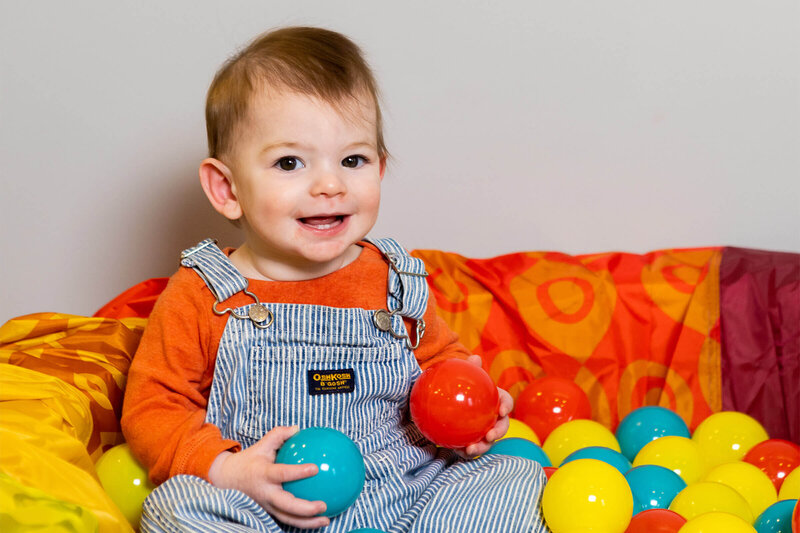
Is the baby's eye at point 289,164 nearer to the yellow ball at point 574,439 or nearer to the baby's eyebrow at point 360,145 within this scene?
the baby's eyebrow at point 360,145

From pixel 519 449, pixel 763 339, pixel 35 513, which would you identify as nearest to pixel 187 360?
pixel 35 513

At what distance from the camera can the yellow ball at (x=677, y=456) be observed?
1680 mm

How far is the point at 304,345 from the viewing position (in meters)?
1.44

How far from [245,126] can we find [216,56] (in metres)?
0.63

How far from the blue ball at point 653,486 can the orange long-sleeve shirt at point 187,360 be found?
1.38ft

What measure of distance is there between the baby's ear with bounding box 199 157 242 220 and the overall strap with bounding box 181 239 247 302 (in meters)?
0.07

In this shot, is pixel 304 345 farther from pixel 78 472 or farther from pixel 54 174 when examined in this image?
pixel 54 174

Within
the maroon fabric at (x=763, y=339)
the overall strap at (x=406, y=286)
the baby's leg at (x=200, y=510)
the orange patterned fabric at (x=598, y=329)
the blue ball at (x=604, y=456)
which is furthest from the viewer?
the orange patterned fabric at (x=598, y=329)

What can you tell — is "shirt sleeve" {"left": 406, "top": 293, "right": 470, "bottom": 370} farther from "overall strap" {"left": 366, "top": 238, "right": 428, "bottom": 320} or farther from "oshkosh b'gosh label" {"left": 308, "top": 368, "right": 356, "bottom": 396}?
"oshkosh b'gosh label" {"left": 308, "top": 368, "right": 356, "bottom": 396}

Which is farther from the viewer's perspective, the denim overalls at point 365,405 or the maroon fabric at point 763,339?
the maroon fabric at point 763,339

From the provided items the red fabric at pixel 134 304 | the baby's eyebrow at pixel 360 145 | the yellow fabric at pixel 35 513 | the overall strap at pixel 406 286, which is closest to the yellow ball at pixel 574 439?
the overall strap at pixel 406 286

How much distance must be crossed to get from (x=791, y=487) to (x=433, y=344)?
0.64 meters

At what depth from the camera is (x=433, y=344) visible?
62.0 inches

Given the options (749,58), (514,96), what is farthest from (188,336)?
(749,58)
